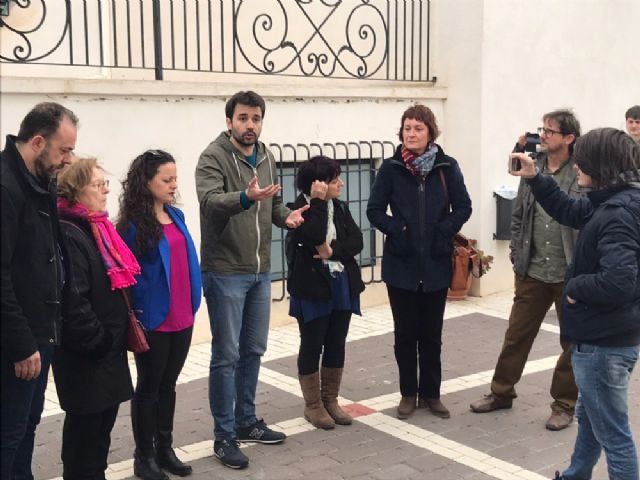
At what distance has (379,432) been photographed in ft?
17.5

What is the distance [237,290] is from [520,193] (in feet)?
6.37

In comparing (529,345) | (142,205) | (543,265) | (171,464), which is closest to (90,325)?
(142,205)

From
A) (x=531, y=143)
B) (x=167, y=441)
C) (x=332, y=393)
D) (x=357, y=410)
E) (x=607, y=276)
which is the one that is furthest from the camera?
(x=357, y=410)

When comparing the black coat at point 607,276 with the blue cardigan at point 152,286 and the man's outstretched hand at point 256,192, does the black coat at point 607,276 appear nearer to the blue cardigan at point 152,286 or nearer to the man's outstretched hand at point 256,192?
the man's outstretched hand at point 256,192

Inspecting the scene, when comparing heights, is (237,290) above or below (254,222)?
below

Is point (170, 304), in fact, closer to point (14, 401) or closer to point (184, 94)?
point (14, 401)

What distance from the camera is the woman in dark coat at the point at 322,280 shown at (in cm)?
516

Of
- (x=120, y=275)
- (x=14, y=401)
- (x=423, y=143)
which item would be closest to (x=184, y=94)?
(x=423, y=143)

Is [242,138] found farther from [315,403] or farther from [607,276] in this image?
[607,276]

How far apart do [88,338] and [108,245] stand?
44 cm

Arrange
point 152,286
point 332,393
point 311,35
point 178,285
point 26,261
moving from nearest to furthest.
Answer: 1. point 26,261
2. point 152,286
3. point 178,285
4. point 332,393
5. point 311,35

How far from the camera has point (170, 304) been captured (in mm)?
4355

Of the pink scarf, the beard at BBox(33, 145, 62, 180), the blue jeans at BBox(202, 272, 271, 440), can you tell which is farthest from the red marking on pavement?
the beard at BBox(33, 145, 62, 180)

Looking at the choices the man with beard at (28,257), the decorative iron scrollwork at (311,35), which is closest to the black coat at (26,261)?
the man with beard at (28,257)
